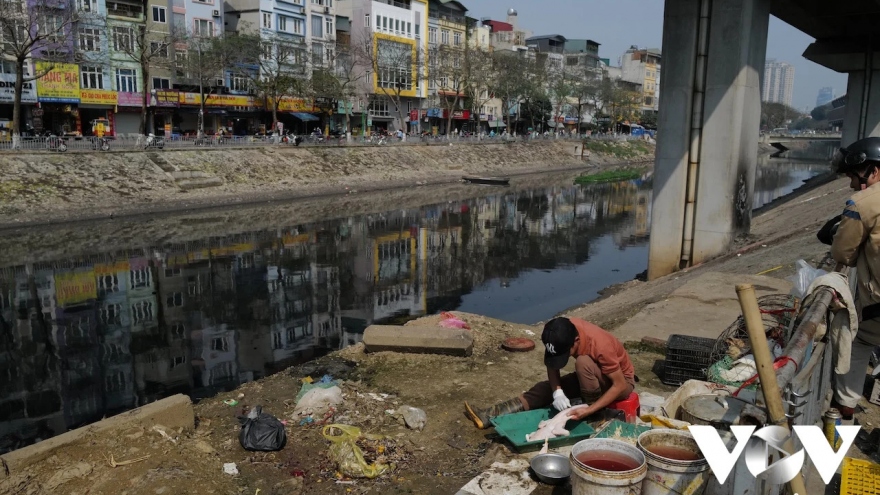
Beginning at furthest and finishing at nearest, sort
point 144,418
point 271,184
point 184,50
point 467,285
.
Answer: point 184,50 < point 271,184 < point 467,285 < point 144,418

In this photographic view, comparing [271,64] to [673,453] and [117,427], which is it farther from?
[673,453]

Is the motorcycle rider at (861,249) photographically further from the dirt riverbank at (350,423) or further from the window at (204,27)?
the window at (204,27)

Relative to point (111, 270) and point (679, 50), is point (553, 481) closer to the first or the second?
point (679, 50)

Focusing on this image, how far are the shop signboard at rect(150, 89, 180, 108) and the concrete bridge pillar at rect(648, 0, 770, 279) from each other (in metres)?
38.5

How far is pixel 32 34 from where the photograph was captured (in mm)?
35375

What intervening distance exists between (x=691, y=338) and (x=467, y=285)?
1141 cm

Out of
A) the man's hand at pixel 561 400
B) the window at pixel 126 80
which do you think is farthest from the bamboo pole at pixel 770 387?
the window at pixel 126 80

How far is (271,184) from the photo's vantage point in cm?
3788

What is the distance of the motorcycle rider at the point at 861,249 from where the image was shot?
4891 millimetres

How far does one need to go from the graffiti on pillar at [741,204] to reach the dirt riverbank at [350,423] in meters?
7.78

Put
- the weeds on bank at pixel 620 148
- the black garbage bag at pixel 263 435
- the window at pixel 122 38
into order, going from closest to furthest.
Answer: the black garbage bag at pixel 263 435
the window at pixel 122 38
the weeds on bank at pixel 620 148

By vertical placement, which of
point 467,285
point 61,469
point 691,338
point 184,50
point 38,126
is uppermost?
point 184,50

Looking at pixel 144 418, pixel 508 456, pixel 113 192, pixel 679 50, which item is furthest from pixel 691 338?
pixel 113 192

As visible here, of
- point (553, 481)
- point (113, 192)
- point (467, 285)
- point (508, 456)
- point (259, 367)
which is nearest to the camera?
point (553, 481)
